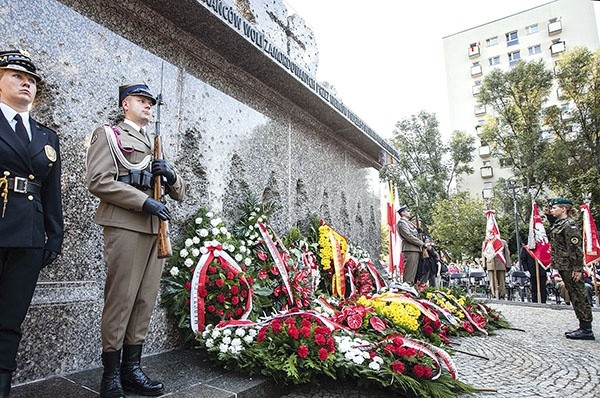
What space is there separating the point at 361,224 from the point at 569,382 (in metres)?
5.19

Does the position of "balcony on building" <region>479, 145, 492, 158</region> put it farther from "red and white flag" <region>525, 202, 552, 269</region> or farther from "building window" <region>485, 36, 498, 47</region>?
"red and white flag" <region>525, 202, 552, 269</region>

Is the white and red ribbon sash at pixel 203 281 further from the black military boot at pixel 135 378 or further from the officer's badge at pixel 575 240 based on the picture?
the officer's badge at pixel 575 240

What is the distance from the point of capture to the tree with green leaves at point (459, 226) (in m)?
29.6

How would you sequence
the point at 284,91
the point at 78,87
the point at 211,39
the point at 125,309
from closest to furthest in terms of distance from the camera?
1. the point at 125,309
2. the point at 78,87
3. the point at 211,39
4. the point at 284,91

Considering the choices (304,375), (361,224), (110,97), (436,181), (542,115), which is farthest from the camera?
(436,181)

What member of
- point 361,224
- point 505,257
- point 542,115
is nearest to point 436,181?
point 542,115

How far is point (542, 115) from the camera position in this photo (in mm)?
26500

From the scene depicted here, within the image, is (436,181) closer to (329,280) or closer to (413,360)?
(329,280)

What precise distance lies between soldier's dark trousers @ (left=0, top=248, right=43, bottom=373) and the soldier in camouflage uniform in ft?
19.6

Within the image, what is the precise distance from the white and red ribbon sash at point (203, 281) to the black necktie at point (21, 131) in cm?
163

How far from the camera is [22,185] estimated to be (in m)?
2.07

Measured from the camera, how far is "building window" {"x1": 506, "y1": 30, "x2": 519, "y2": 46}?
4058 cm

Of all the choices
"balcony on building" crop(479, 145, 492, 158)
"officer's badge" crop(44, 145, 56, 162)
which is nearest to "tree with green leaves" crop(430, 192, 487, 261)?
"balcony on building" crop(479, 145, 492, 158)

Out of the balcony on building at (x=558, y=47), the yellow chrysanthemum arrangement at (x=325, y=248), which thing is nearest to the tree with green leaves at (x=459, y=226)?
the balcony on building at (x=558, y=47)
